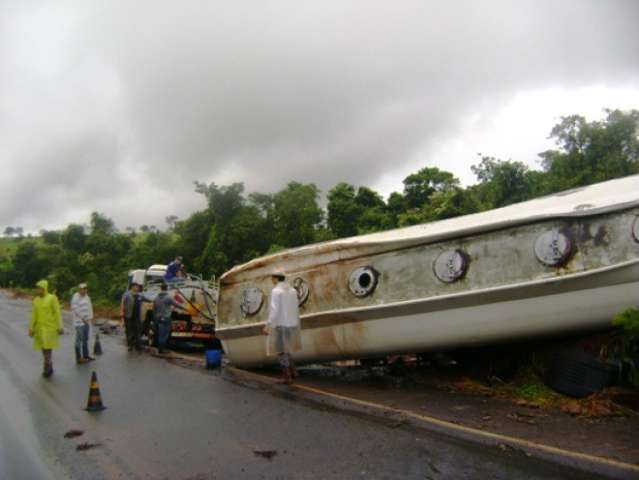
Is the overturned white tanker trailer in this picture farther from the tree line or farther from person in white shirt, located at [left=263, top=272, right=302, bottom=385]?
the tree line

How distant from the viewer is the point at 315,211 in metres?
29.6

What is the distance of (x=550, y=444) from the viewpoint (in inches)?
184

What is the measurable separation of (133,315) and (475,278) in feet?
30.9

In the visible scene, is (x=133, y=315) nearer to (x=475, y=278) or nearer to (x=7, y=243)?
(x=475, y=278)

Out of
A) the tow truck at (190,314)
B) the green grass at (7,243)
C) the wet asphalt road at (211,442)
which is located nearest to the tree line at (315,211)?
the tow truck at (190,314)

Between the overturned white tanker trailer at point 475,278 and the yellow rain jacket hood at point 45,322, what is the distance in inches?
163

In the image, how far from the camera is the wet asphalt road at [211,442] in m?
4.44

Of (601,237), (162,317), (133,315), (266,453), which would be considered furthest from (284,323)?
(133,315)

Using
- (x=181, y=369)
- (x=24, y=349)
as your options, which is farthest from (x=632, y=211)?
(x=24, y=349)

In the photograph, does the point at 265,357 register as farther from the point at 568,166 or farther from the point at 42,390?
the point at 568,166

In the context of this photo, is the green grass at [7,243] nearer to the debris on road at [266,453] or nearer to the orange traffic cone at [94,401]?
the orange traffic cone at [94,401]

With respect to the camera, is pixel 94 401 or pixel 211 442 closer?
pixel 211 442

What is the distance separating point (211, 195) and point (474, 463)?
2855cm

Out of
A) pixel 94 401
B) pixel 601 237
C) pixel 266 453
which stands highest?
pixel 601 237
